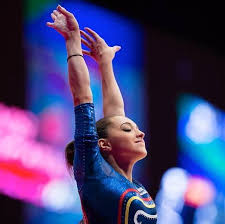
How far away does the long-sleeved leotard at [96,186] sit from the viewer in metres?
1.82

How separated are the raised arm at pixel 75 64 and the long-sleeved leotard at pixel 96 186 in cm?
4

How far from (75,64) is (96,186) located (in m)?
0.43

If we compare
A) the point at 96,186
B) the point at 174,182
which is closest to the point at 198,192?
the point at 174,182

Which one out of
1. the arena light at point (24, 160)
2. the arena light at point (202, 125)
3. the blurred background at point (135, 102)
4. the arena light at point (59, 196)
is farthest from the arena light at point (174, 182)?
the arena light at point (24, 160)

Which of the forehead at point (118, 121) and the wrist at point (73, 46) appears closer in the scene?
the wrist at point (73, 46)

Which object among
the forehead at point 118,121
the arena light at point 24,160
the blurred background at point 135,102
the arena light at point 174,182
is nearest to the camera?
the forehead at point 118,121

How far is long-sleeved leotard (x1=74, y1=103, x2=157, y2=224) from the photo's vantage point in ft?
5.96

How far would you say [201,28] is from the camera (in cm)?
582

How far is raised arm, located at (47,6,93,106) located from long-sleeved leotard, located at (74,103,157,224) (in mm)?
Result: 39

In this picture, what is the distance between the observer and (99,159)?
1.85 m

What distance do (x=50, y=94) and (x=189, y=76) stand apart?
6.55 feet

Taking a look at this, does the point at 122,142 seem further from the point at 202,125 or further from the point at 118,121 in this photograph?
the point at 202,125

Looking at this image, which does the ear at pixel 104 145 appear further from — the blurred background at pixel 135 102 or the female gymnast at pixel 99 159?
the blurred background at pixel 135 102

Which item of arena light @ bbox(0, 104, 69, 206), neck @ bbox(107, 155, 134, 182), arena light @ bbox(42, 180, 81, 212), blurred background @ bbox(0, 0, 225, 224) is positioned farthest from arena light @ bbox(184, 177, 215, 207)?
neck @ bbox(107, 155, 134, 182)
